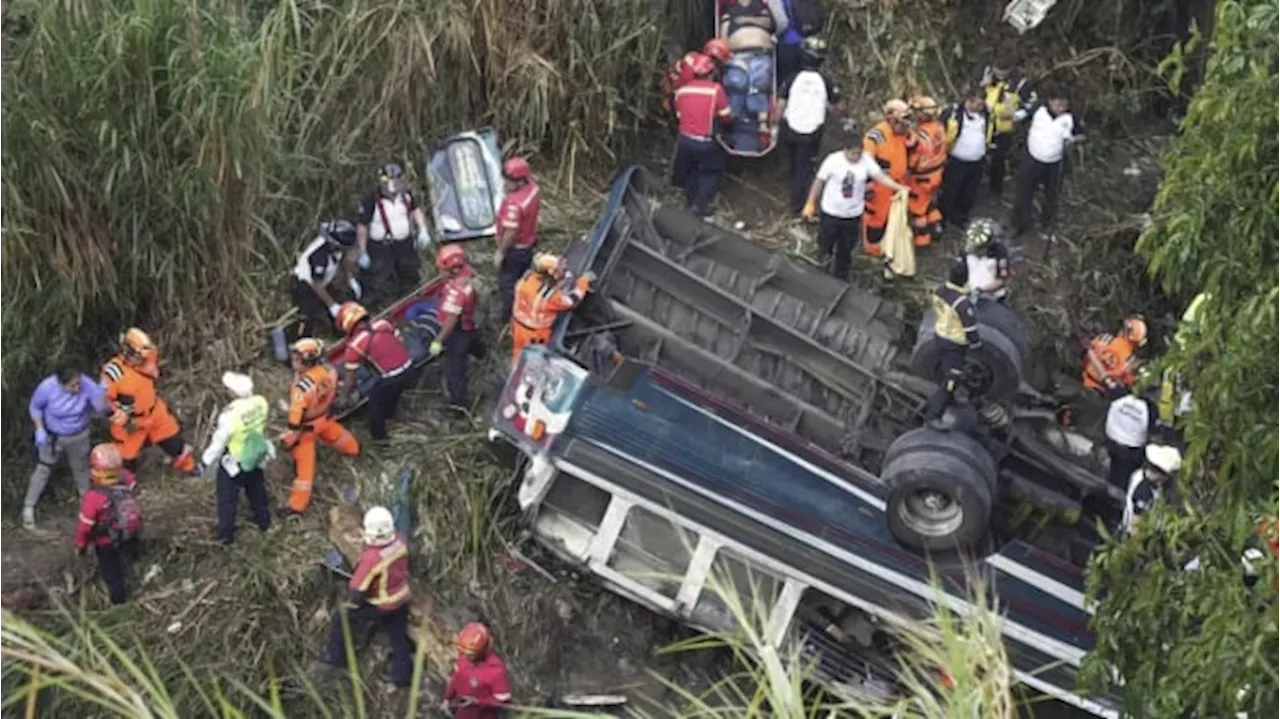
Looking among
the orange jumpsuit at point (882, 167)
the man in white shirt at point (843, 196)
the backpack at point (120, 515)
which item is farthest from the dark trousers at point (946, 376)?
the backpack at point (120, 515)

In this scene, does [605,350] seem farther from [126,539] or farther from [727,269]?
[126,539]

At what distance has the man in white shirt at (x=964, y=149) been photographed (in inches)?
493

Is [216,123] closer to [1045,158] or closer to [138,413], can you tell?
[138,413]

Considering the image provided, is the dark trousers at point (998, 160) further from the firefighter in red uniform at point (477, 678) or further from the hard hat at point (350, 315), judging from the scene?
the firefighter in red uniform at point (477, 678)

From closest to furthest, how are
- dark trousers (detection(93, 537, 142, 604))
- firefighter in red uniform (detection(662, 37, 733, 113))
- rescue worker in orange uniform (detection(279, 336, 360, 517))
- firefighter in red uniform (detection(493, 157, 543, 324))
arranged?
dark trousers (detection(93, 537, 142, 604)) < rescue worker in orange uniform (detection(279, 336, 360, 517)) < firefighter in red uniform (detection(493, 157, 543, 324)) < firefighter in red uniform (detection(662, 37, 733, 113))

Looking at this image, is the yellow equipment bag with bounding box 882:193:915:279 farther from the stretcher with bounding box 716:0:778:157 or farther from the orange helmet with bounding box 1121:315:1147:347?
the orange helmet with bounding box 1121:315:1147:347

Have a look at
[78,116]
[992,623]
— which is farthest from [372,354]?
[992,623]

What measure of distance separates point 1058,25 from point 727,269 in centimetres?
455

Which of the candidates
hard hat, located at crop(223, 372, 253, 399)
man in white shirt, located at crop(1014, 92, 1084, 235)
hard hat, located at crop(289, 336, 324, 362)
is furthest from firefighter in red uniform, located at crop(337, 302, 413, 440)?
man in white shirt, located at crop(1014, 92, 1084, 235)

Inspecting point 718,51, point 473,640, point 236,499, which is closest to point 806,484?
point 473,640

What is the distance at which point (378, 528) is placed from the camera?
930 cm

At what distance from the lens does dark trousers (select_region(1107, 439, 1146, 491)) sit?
10734 millimetres

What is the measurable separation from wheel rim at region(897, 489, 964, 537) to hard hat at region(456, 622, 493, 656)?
228cm

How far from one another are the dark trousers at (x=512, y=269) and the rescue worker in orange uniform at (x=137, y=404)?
2.26 m
